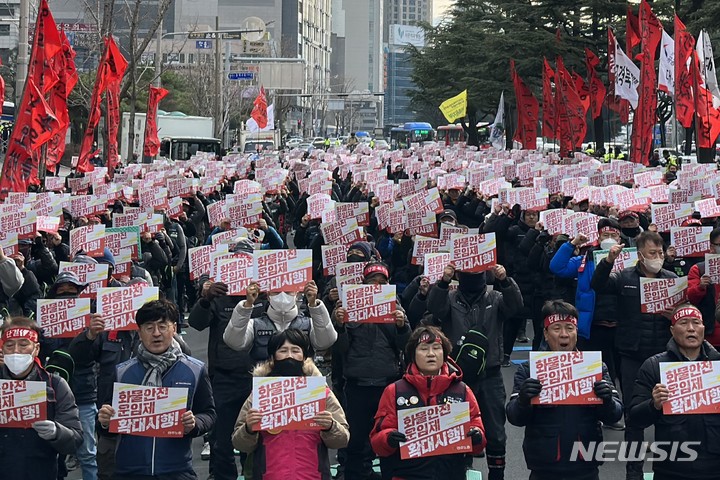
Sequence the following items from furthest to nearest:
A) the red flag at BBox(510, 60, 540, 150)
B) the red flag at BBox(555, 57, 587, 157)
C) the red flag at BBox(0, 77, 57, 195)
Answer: the red flag at BBox(510, 60, 540, 150), the red flag at BBox(555, 57, 587, 157), the red flag at BBox(0, 77, 57, 195)

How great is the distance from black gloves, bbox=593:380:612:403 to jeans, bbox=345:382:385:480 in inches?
89.5

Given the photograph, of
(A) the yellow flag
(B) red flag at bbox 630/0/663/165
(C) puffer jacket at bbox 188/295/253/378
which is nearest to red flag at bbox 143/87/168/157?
(A) the yellow flag

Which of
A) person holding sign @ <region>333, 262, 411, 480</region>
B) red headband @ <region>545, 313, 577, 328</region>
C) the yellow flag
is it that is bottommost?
person holding sign @ <region>333, 262, 411, 480</region>

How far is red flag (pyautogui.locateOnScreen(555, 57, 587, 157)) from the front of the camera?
31.7m

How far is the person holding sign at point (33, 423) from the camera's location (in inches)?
245

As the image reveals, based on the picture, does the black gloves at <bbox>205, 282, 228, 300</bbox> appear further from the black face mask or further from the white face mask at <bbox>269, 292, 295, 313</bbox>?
the black face mask

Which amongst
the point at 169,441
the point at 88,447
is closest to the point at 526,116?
the point at 88,447

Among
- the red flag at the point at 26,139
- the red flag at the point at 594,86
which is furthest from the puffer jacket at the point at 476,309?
the red flag at the point at 594,86

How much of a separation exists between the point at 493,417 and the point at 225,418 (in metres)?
1.70

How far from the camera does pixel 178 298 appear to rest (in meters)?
15.4

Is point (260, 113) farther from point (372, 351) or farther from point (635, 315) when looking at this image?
point (372, 351)

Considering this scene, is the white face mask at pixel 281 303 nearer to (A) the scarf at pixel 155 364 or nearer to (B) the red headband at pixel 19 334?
(A) the scarf at pixel 155 364

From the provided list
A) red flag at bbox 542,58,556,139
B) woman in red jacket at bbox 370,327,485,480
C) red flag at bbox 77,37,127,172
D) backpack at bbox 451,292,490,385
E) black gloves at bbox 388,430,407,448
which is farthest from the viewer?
red flag at bbox 542,58,556,139

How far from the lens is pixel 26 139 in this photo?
1677cm
